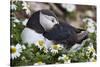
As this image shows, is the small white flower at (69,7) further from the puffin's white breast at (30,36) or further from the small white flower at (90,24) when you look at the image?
the puffin's white breast at (30,36)

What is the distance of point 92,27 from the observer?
2191 mm

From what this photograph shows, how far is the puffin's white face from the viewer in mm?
2006

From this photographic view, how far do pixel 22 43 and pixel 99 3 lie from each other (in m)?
1.00

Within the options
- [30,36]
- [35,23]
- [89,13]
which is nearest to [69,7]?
[89,13]

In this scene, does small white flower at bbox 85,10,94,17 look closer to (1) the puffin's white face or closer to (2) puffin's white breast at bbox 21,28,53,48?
(1) the puffin's white face

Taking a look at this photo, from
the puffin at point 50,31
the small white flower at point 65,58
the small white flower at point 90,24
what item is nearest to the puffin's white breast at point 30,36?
the puffin at point 50,31

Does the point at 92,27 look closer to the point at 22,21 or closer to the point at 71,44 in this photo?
the point at 71,44

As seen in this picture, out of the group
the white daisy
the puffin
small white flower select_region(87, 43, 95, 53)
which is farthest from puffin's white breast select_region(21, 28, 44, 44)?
small white flower select_region(87, 43, 95, 53)

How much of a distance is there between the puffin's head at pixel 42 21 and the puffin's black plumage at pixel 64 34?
5 cm

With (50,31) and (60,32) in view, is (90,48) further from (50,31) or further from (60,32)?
(50,31)

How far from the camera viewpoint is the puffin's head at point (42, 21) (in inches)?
77.5

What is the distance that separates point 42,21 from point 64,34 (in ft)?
0.91

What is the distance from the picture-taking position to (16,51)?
189cm
